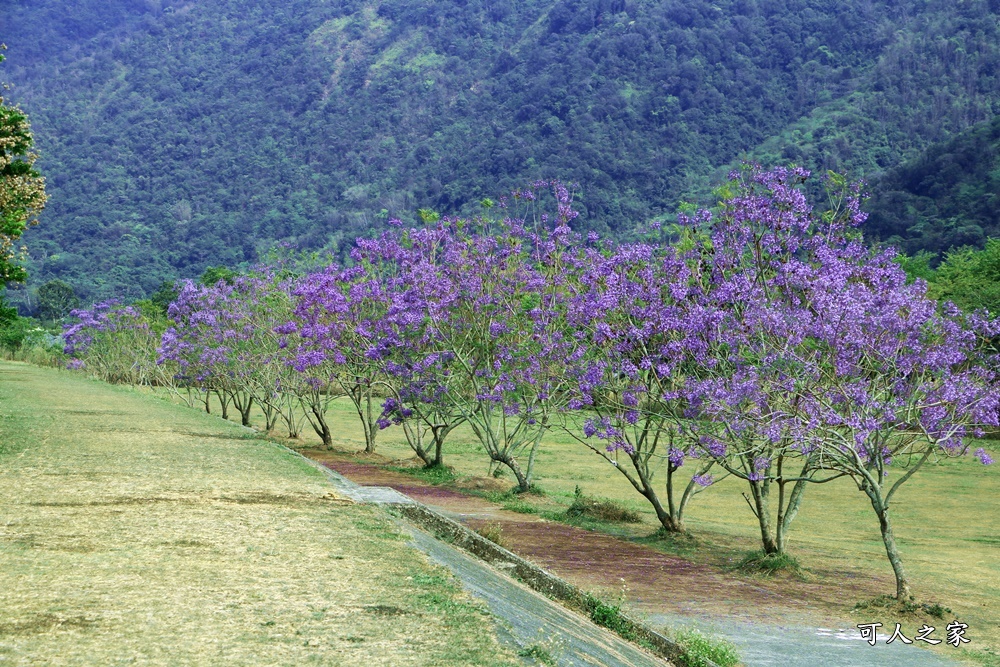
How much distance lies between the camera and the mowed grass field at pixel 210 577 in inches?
259

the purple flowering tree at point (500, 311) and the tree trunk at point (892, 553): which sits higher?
the purple flowering tree at point (500, 311)

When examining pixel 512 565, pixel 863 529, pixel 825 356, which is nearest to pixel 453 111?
pixel 863 529

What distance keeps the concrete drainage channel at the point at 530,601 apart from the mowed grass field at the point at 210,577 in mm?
340

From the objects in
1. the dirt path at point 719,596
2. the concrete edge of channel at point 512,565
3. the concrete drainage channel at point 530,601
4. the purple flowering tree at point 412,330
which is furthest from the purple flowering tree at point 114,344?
the concrete drainage channel at point 530,601

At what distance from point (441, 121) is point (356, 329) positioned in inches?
4651

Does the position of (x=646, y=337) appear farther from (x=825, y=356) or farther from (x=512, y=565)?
(x=512, y=565)

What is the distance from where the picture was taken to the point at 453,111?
142m

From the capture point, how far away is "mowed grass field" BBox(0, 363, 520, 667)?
6.59 m

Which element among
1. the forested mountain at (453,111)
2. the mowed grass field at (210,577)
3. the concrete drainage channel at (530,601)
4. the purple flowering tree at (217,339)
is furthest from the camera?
the forested mountain at (453,111)

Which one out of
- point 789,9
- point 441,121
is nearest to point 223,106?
point 441,121

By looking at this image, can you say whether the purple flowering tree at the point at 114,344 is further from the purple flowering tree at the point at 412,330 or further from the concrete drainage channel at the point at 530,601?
the concrete drainage channel at the point at 530,601

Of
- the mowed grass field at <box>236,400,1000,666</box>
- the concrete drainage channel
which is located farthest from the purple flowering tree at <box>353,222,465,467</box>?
the concrete drainage channel

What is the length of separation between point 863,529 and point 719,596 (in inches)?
383

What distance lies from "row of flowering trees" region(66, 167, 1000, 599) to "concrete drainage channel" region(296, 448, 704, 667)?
3.43 metres
